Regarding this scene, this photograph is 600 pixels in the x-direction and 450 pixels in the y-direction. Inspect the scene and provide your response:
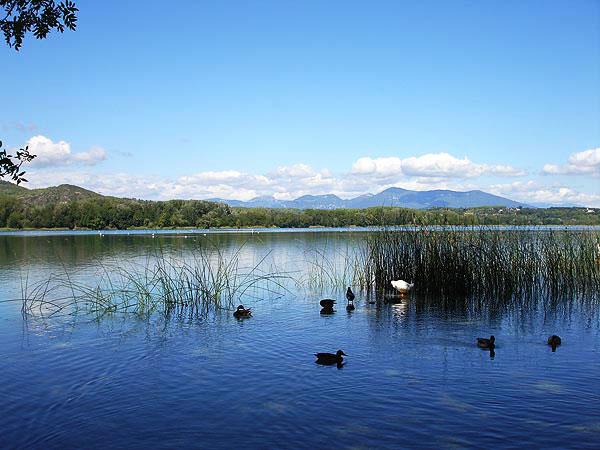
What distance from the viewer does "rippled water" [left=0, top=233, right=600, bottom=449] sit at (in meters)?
6.10

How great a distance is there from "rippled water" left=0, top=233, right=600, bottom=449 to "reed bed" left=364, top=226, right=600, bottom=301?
3.17 metres

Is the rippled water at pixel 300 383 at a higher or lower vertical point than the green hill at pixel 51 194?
lower

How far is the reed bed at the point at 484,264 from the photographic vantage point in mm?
15812

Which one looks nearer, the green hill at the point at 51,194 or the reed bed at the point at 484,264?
the reed bed at the point at 484,264

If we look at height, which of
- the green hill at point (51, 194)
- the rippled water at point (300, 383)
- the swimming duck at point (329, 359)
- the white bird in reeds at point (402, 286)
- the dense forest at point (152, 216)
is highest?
the green hill at point (51, 194)

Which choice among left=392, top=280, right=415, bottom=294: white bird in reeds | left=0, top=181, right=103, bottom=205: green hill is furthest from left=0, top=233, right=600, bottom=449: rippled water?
left=0, top=181, right=103, bottom=205: green hill

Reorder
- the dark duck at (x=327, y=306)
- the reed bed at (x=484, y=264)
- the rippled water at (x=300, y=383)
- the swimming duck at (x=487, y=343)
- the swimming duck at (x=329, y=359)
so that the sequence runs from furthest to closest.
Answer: the reed bed at (x=484, y=264) < the dark duck at (x=327, y=306) < the swimming duck at (x=487, y=343) < the swimming duck at (x=329, y=359) < the rippled water at (x=300, y=383)

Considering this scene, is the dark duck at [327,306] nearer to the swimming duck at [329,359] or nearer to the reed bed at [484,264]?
the reed bed at [484,264]

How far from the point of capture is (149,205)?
115250mm

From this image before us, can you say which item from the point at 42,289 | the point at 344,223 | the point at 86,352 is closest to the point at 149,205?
the point at 344,223

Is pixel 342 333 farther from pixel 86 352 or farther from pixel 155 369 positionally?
pixel 86 352

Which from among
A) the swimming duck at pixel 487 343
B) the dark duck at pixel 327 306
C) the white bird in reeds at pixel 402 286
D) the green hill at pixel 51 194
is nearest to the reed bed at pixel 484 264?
the white bird in reeds at pixel 402 286

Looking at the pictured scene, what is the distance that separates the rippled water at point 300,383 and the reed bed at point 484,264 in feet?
10.4

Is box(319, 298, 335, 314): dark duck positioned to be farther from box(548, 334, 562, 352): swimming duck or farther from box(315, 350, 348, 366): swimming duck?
box(548, 334, 562, 352): swimming duck
